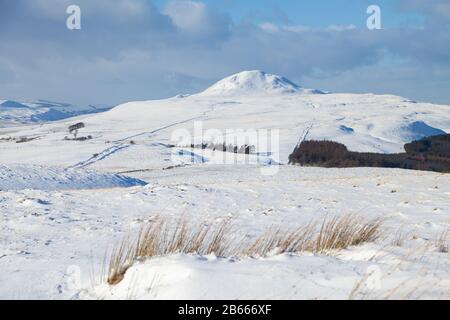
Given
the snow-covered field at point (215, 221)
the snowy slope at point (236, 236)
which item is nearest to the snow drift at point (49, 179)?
the snow-covered field at point (215, 221)

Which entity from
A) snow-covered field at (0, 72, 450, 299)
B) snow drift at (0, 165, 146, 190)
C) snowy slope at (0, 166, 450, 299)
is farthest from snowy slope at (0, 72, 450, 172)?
snowy slope at (0, 166, 450, 299)

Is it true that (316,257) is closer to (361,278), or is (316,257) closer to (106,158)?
(361,278)

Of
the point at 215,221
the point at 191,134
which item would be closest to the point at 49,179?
the point at 215,221

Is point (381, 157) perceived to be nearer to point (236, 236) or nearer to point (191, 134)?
point (236, 236)

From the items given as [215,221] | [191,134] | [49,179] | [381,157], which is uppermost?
[191,134]

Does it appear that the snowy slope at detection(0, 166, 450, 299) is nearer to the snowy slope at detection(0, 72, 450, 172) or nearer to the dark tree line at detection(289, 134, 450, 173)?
the dark tree line at detection(289, 134, 450, 173)

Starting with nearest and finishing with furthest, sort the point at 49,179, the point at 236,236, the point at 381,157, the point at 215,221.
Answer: the point at 236,236 → the point at 215,221 → the point at 49,179 → the point at 381,157

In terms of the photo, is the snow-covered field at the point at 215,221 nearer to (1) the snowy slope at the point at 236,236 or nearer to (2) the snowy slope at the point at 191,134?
(1) the snowy slope at the point at 236,236

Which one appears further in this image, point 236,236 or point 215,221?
point 215,221

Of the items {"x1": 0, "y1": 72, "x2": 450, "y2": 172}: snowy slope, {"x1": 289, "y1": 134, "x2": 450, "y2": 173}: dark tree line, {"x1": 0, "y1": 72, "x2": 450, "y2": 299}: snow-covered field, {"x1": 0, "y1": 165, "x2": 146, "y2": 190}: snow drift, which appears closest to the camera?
{"x1": 0, "y1": 72, "x2": 450, "y2": 299}: snow-covered field


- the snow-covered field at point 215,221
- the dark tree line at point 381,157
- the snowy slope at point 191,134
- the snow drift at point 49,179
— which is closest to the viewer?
the snow-covered field at point 215,221

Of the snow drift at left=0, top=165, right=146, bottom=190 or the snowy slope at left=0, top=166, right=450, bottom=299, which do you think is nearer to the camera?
the snowy slope at left=0, top=166, right=450, bottom=299
